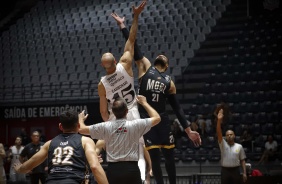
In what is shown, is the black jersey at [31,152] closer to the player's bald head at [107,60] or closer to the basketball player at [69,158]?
the player's bald head at [107,60]

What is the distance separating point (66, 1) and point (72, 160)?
2443cm

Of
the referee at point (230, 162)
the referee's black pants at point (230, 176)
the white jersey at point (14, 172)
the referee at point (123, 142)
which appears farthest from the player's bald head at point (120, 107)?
the white jersey at point (14, 172)

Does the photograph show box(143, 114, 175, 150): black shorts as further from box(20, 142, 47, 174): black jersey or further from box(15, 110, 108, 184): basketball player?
box(20, 142, 47, 174): black jersey

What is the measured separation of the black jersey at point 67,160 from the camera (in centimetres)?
534

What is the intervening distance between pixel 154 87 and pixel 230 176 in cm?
479

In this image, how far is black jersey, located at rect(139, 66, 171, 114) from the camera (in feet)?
25.1

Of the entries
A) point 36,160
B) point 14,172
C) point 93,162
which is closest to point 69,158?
point 93,162

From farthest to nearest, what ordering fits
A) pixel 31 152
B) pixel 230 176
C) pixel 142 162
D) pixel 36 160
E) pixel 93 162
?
pixel 31 152 < pixel 230 176 < pixel 142 162 < pixel 36 160 < pixel 93 162

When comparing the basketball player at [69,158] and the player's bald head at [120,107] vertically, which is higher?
the player's bald head at [120,107]

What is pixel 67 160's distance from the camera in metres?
5.36

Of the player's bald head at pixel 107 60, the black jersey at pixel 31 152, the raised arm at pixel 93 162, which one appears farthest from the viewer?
the black jersey at pixel 31 152

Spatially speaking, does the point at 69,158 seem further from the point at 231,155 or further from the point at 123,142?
the point at 231,155

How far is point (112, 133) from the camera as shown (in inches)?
242

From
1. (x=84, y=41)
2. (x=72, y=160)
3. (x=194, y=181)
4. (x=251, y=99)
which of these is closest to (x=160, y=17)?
(x=84, y=41)
